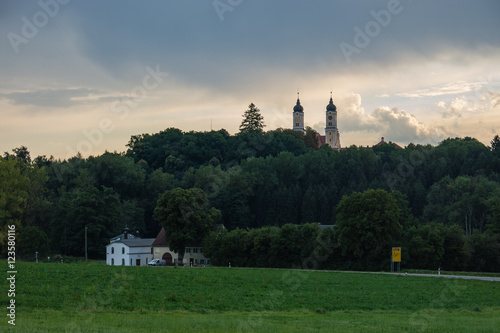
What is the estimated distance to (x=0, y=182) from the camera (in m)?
89.9

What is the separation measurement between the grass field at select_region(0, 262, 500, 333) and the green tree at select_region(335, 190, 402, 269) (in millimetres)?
22355

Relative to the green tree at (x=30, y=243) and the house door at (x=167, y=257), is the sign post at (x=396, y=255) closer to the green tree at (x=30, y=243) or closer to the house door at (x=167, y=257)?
the house door at (x=167, y=257)

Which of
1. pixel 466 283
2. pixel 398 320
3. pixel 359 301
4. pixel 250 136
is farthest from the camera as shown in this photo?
pixel 250 136

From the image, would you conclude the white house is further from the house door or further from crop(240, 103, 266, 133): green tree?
crop(240, 103, 266, 133): green tree

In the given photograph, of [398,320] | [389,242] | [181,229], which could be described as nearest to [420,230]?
[389,242]

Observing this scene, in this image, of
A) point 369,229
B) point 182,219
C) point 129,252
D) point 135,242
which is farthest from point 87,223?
point 369,229

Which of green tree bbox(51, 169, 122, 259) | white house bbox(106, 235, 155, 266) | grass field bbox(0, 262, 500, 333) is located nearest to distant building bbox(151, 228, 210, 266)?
white house bbox(106, 235, 155, 266)

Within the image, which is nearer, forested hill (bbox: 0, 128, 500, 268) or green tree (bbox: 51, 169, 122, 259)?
green tree (bbox: 51, 169, 122, 259)

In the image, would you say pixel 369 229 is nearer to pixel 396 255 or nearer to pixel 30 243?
pixel 396 255

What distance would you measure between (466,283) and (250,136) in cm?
12002

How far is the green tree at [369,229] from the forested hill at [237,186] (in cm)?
1150

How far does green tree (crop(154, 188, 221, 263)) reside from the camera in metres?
84.2

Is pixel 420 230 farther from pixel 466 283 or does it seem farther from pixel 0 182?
pixel 0 182

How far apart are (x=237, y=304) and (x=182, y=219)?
2085 inches
